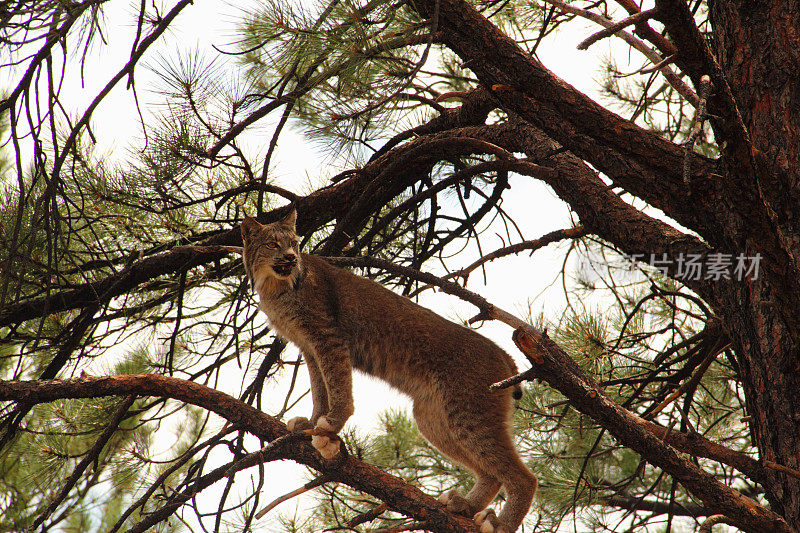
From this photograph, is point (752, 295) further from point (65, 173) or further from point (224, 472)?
point (65, 173)

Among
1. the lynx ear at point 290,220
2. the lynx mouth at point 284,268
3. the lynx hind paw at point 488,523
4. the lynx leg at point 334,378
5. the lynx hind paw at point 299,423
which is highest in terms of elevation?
the lynx ear at point 290,220

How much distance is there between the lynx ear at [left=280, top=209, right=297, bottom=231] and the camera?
3.72 m

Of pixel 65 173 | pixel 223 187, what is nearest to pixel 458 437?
pixel 223 187

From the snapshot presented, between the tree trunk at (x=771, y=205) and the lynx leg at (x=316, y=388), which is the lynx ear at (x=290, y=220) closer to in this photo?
the lynx leg at (x=316, y=388)

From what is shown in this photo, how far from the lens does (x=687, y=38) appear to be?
1832 millimetres

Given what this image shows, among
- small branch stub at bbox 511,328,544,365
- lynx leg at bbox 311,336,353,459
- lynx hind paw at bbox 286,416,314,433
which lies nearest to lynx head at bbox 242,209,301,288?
lynx leg at bbox 311,336,353,459

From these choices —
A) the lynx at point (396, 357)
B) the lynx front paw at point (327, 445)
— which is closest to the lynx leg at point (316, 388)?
the lynx at point (396, 357)

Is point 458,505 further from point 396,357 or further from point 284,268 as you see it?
point 284,268

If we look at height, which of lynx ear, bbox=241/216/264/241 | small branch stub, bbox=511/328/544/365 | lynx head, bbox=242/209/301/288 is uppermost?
lynx ear, bbox=241/216/264/241

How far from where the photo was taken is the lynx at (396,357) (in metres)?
3.50

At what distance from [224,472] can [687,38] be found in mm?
2272

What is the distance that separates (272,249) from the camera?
142 inches

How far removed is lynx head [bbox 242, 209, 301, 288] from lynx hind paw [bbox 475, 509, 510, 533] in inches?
64.5

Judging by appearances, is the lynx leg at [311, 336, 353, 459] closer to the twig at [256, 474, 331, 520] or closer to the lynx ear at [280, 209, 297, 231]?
the twig at [256, 474, 331, 520]
